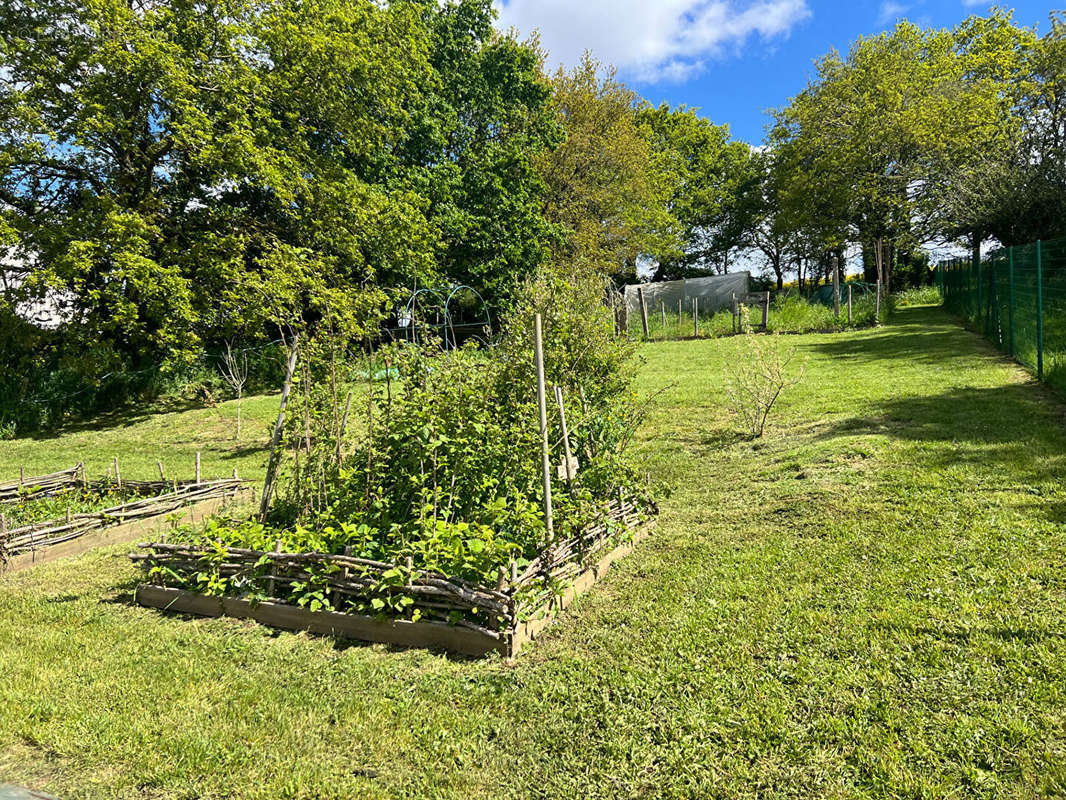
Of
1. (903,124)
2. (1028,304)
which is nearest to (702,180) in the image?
(903,124)

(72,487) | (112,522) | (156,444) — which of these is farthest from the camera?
(156,444)

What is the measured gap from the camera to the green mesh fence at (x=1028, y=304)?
706 centimetres

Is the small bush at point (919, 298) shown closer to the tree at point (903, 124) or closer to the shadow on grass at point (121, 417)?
the tree at point (903, 124)

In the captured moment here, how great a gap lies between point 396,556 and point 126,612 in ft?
6.74

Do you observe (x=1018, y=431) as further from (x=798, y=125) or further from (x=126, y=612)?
(x=798, y=125)

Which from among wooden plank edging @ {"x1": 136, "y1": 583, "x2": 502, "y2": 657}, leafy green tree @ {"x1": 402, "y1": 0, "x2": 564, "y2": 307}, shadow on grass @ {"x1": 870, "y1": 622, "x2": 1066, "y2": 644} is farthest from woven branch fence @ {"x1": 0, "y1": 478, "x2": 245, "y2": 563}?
leafy green tree @ {"x1": 402, "y1": 0, "x2": 564, "y2": 307}

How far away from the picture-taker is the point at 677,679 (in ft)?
8.95

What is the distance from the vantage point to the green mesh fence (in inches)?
278

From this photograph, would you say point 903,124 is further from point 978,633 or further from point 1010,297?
point 978,633

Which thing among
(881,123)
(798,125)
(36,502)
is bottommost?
(36,502)

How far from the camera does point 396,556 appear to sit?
11.3 ft

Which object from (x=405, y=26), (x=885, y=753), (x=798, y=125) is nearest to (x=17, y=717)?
(x=885, y=753)

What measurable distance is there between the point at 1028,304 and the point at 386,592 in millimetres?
9461

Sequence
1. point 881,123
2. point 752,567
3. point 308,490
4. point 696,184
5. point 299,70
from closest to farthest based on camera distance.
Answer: point 752,567
point 308,490
point 299,70
point 881,123
point 696,184
